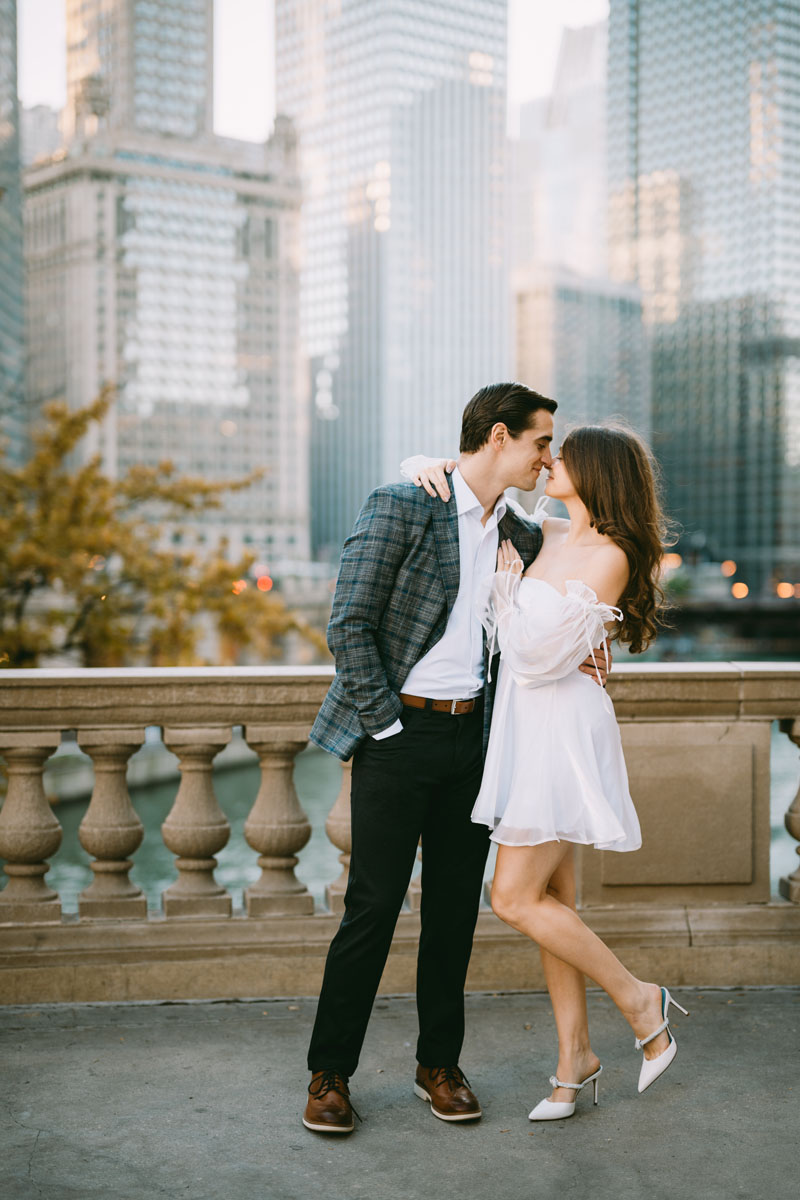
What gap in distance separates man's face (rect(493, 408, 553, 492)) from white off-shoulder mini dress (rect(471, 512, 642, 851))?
30 centimetres

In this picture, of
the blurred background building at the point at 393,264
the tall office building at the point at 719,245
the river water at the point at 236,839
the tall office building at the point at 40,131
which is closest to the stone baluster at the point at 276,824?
the river water at the point at 236,839

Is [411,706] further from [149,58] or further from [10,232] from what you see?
[149,58]

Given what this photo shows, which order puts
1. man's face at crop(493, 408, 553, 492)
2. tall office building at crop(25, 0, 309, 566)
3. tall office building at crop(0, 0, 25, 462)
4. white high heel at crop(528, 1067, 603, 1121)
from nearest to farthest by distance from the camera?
white high heel at crop(528, 1067, 603, 1121), man's face at crop(493, 408, 553, 492), tall office building at crop(0, 0, 25, 462), tall office building at crop(25, 0, 309, 566)

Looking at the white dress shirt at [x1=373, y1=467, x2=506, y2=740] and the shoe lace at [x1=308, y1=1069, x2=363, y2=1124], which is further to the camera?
the white dress shirt at [x1=373, y1=467, x2=506, y2=740]

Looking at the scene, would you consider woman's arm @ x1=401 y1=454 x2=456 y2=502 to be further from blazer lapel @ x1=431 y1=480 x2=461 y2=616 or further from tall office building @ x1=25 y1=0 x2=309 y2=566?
tall office building @ x1=25 y1=0 x2=309 y2=566

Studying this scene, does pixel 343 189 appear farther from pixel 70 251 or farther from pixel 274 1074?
pixel 274 1074

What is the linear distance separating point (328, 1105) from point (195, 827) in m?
1.28

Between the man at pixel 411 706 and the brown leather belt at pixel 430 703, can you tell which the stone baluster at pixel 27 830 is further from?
the brown leather belt at pixel 430 703

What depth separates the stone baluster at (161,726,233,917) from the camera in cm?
446

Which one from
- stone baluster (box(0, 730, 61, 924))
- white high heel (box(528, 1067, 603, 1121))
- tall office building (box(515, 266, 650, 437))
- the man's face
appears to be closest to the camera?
white high heel (box(528, 1067, 603, 1121))

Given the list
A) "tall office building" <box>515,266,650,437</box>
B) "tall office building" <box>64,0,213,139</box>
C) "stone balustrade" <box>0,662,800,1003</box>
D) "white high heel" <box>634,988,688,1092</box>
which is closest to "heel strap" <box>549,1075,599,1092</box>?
"white high heel" <box>634,988,688,1092</box>

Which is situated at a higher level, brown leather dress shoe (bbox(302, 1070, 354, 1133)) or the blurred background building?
the blurred background building

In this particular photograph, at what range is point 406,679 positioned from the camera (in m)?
3.60

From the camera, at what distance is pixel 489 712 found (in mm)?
3695
